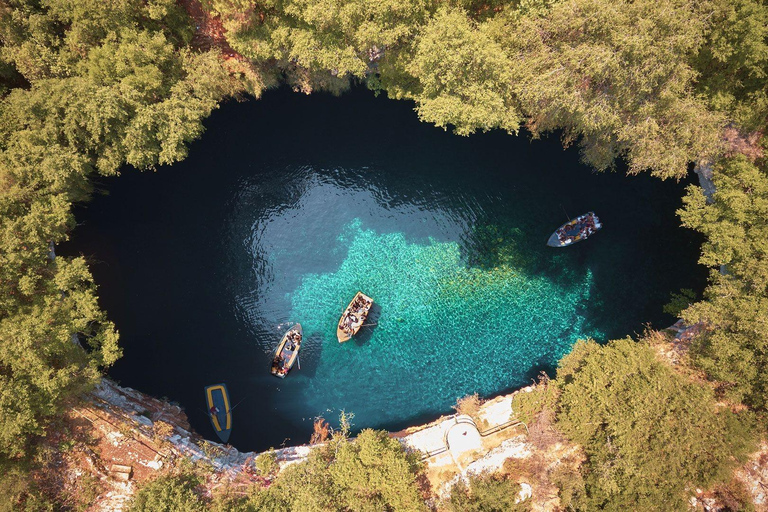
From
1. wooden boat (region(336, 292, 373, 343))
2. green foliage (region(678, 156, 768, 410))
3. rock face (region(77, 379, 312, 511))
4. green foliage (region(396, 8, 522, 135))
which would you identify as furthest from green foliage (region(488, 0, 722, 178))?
rock face (region(77, 379, 312, 511))

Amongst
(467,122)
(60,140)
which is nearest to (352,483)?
(467,122)

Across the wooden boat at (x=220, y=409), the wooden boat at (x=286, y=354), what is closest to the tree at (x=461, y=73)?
the wooden boat at (x=286, y=354)

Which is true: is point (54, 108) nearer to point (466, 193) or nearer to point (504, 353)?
point (466, 193)

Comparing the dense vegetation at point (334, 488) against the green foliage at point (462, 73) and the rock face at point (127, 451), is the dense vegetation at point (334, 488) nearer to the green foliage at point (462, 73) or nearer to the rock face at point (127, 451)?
the rock face at point (127, 451)

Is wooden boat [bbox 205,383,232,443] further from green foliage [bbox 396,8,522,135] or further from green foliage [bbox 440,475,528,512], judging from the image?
green foliage [bbox 396,8,522,135]

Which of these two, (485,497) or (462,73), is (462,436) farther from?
(462,73)
